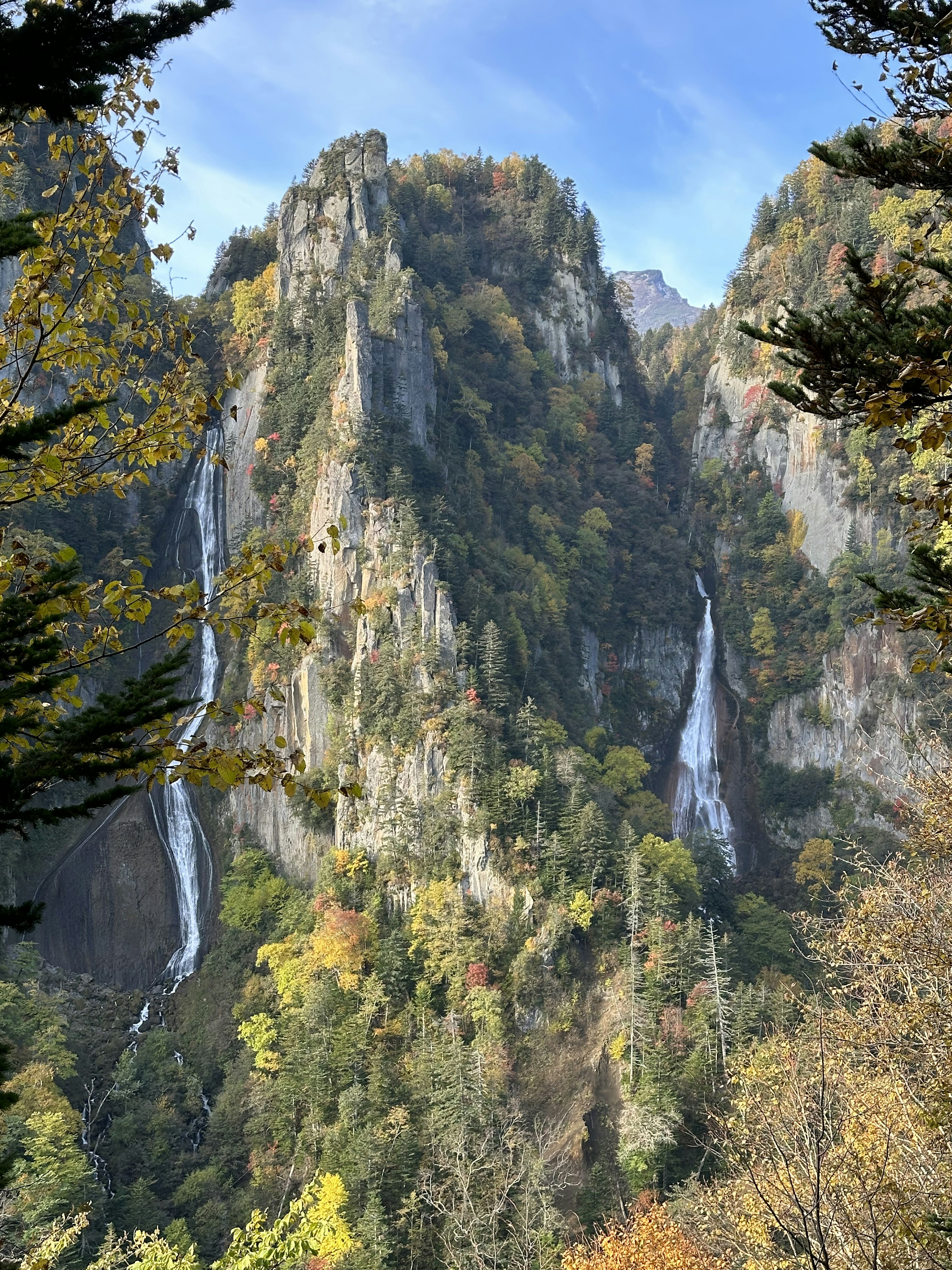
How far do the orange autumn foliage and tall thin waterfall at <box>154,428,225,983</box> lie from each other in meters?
23.2

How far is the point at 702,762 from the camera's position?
177 feet

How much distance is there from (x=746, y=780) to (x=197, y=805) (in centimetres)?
3268

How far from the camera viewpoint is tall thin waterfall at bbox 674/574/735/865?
168 ft

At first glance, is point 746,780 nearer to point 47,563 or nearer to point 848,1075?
point 848,1075

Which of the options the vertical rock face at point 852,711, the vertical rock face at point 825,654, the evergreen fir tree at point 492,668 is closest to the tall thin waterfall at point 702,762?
the vertical rock face at point 825,654

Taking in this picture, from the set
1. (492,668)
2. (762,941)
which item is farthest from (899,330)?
(762,941)

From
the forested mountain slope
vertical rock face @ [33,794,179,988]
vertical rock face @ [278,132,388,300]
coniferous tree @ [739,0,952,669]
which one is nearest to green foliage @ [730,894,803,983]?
the forested mountain slope

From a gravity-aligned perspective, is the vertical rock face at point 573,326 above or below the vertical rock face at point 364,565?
above

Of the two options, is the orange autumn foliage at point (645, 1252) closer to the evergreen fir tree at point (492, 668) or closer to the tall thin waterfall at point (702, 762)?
the evergreen fir tree at point (492, 668)

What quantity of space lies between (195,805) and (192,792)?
717 mm

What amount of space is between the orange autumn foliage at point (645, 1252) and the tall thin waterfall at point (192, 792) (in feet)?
76.2

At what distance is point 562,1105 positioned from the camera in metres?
26.7

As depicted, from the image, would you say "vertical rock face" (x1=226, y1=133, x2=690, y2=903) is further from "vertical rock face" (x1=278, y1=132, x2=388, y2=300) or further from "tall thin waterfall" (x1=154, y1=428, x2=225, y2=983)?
"tall thin waterfall" (x1=154, y1=428, x2=225, y2=983)

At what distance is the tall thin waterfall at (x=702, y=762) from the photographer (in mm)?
51281
